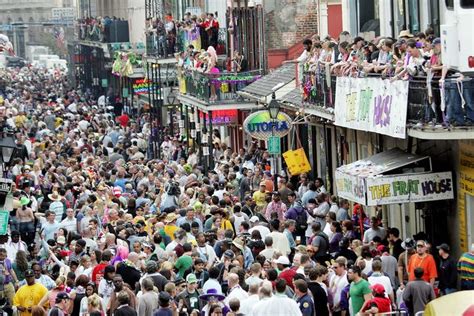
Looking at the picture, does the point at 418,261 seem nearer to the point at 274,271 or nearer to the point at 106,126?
the point at 274,271

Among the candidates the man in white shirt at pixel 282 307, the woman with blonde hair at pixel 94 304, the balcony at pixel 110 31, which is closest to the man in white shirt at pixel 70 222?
the woman with blonde hair at pixel 94 304

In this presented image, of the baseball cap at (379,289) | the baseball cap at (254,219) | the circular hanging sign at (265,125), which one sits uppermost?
the circular hanging sign at (265,125)

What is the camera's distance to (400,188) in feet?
78.5

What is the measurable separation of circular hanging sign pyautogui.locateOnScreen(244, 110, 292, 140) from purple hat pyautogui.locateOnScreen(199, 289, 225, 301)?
14058mm

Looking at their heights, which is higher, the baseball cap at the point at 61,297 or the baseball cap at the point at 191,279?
the baseball cap at the point at 191,279

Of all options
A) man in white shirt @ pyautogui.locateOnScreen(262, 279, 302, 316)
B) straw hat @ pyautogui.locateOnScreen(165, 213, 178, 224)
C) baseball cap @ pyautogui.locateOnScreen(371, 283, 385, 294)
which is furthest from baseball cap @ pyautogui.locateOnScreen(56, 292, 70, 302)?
straw hat @ pyautogui.locateOnScreen(165, 213, 178, 224)

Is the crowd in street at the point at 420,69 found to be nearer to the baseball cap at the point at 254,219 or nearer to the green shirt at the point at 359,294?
the baseball cap at the point at 254,219

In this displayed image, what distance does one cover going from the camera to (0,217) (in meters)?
27.2

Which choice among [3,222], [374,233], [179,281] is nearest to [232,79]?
[3,222]

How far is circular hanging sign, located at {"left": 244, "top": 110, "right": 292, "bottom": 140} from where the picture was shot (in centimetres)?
3419

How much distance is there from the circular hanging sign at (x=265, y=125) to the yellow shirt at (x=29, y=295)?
12.4 m

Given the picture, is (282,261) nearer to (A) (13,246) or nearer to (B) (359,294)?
(B) (359,294)

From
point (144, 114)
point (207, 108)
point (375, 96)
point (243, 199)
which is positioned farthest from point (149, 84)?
point (375, 96)

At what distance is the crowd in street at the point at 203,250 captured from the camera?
787 inches
